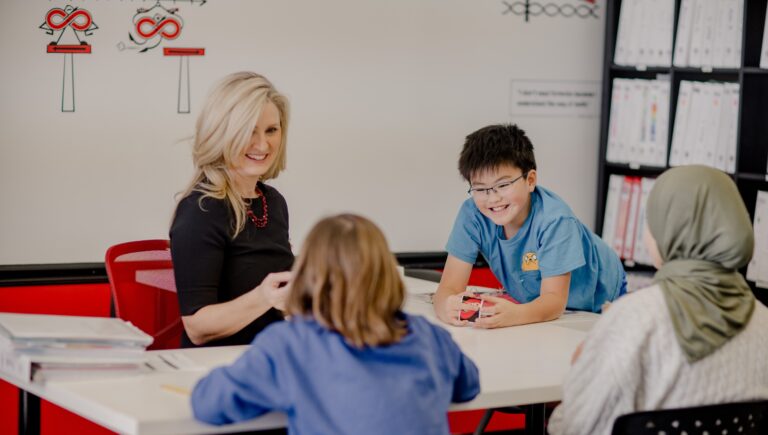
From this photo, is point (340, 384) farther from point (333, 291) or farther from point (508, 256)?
point (508, 256)

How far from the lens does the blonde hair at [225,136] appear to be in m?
2.78

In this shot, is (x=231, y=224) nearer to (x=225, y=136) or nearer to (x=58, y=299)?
(x=225, y=136)

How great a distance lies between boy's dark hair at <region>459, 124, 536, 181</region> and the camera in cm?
310

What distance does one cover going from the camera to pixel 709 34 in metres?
4.47

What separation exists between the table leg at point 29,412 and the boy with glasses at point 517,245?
1152 mm

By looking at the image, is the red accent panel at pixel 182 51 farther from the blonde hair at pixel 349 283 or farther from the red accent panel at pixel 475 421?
the blonde hair at pixel 349 283

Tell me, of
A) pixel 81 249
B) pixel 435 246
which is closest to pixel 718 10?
pixel 435 246

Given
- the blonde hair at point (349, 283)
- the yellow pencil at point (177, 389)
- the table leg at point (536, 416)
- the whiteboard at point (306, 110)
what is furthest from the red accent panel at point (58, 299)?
the blonde hair at point (349, 283)

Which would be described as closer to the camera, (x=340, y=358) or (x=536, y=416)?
(x=340, y=358)

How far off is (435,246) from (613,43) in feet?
4.21

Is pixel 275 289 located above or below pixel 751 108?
below

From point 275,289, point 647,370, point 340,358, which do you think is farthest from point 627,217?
point 340,358

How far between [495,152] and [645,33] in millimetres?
1939

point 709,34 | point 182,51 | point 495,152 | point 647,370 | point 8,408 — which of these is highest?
point 709,34
